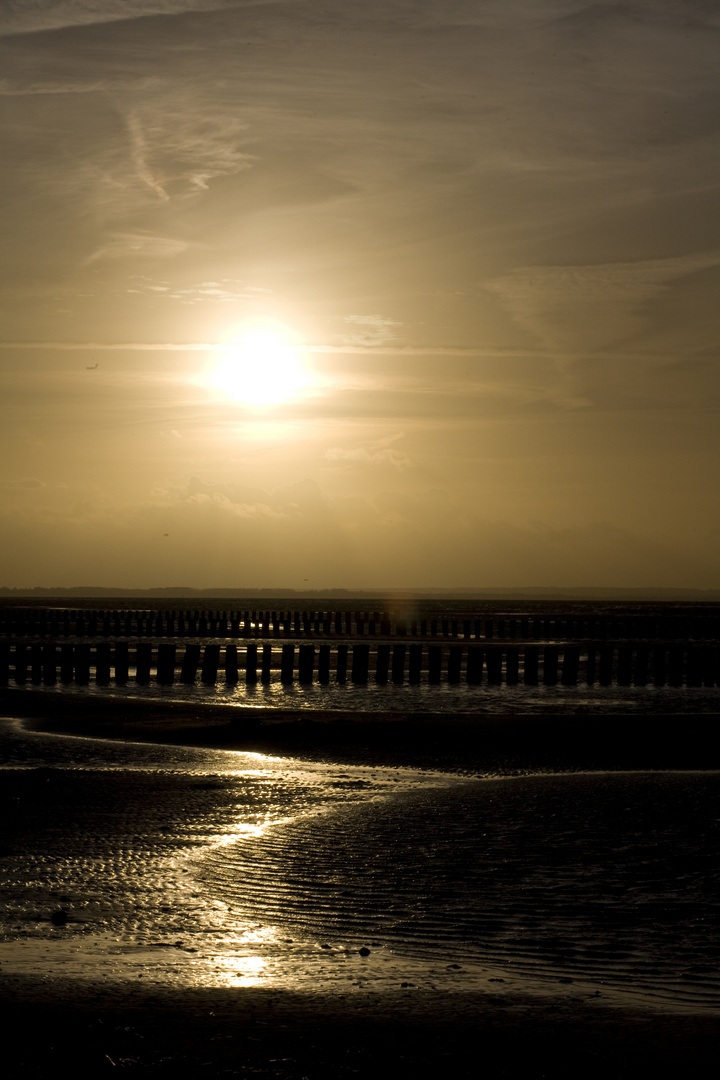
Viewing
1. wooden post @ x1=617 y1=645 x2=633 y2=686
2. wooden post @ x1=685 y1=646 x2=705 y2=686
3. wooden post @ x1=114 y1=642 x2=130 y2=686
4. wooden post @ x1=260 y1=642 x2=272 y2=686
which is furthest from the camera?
wooden post @ x1=617 y1=645 x2=633 y2=686

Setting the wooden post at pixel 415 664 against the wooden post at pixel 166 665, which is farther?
the wooden post at pixel 415 664

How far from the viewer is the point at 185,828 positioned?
10.2m

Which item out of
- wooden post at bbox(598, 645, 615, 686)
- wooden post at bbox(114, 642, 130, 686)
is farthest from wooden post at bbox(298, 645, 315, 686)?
wooden post at bbox(598, 645, 615, 686)

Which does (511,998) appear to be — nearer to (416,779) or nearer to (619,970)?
(619,970)

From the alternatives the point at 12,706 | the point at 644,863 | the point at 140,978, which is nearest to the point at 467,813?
the point at 644,863

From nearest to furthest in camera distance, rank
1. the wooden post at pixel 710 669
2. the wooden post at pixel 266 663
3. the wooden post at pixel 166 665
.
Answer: the wooden post at pixel 166 665, the wooden post at pixel 266 663, the wooden post at pixel 710 669

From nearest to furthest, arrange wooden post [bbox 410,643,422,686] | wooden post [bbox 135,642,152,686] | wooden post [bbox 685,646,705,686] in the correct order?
wooden post [bbox 135,642,152,686], wooden post [bbox 410,643,422,686], wooden post [bbox 685,646,705,686]

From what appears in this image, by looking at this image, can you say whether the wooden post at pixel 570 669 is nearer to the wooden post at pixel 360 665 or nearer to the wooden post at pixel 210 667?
the wooden post at pixel 360 665

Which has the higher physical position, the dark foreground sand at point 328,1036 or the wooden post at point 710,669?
the dark foreground sand at point 328,1036

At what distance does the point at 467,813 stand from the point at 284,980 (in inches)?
202

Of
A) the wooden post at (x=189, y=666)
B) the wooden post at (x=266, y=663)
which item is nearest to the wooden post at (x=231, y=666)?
the wooden post at (x=266, y=663)

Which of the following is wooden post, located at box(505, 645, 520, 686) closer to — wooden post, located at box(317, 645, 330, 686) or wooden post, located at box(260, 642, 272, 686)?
wooden post, located at box(317, 645, 330, 686)

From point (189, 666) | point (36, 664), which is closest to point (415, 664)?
point (189, 666)

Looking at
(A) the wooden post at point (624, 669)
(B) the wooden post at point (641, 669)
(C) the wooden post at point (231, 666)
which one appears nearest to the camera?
(C) the wooden post at point (231, 666)
